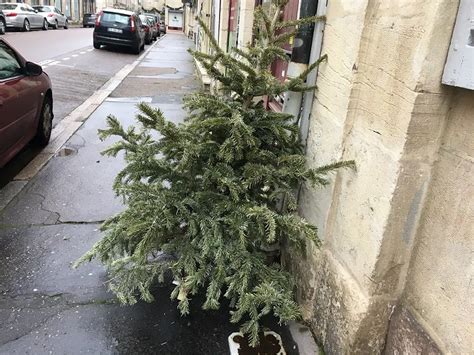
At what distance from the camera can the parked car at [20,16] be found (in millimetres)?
25922

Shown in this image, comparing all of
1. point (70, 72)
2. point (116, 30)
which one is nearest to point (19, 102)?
point (70, 72)

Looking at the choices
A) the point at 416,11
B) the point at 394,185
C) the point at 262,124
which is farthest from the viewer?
the point at 262,124

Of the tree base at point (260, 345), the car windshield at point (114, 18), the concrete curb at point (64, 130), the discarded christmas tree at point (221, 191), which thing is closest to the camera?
the discarded christmas tree at point (221, 191)

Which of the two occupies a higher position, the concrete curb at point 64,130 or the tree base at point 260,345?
the tree base at point 260,345

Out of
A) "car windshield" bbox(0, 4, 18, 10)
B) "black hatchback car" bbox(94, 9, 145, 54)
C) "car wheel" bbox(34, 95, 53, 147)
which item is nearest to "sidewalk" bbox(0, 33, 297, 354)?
"car wheel" bbox(34, 95, 53, 147)

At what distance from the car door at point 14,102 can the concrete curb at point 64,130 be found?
1.13ft

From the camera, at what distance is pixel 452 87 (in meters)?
1.84

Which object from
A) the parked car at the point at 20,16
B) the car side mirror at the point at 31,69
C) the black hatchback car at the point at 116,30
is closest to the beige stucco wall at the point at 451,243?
the car side mirror at the point at 31,69

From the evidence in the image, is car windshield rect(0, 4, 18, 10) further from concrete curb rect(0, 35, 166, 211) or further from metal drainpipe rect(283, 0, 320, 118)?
metal drainpipe rect(283, 0, 320, 118)

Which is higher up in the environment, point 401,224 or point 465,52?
point 465,52

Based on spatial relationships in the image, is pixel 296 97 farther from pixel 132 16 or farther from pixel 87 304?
pixel 132 16

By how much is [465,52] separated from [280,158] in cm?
122

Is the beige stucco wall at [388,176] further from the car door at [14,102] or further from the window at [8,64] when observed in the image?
the window at [8,64]

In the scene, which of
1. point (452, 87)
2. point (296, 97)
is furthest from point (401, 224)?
point (296, 97)
